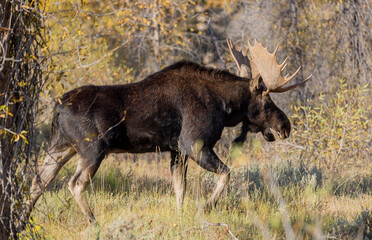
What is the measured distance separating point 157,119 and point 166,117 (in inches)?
4.7

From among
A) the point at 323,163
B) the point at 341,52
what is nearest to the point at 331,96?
the point at 341,52

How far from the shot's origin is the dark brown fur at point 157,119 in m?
5.50

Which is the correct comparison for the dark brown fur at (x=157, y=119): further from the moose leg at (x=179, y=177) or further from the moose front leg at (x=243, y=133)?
the moose front leg at (x=243, y=133)

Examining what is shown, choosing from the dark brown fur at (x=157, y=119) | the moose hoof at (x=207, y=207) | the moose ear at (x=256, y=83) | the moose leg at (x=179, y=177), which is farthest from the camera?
the moose ear at (x=256, y=83)

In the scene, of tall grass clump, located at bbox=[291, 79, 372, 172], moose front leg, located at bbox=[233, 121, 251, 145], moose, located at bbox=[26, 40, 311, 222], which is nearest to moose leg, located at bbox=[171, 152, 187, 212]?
moose, located at bbox=[26, 40, 311, 222]

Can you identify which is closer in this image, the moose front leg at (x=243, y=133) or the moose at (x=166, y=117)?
the moose at (x=166, y=117)

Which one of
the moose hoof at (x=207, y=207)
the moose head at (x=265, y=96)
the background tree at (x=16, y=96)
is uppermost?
the background tree at (x=16, y=96)

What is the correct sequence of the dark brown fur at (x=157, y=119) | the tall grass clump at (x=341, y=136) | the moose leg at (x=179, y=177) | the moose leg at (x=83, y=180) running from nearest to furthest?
the moose leg at (x=83, y=180) < the dark brown fur at (x=157, y=119) < the moose leg at (x=179, y=177) < the tall grass clump at (x=341, y=136)

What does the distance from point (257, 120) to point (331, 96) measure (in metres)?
5.15

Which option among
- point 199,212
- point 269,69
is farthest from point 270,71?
point 199,212

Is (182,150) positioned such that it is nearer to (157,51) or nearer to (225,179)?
(225,179)

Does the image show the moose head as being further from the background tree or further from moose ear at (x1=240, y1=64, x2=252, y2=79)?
the background tree

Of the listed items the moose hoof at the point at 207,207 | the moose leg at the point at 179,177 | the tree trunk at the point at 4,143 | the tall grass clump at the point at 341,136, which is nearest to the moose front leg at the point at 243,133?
the moose leg at the point at 179,177

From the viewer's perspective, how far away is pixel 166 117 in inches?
234
